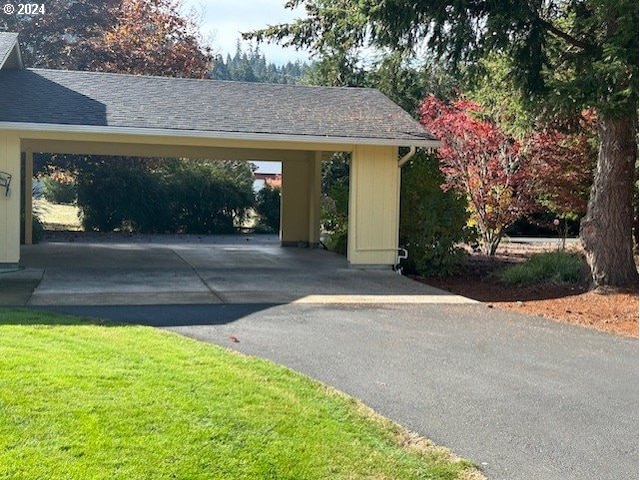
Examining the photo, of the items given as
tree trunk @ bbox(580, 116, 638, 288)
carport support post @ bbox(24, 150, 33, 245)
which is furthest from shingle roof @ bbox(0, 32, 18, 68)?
tree trunk @ bbox(580, 116, 638, 288)

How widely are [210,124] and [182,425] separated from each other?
9779 mm

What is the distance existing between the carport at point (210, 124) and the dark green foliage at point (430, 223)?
0.49m

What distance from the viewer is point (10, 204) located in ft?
41.8

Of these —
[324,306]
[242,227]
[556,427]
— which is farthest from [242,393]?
[242,227]

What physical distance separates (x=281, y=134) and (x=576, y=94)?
18.3 ft

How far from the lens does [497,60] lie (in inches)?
527

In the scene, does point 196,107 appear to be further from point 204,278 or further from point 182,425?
point 182,425

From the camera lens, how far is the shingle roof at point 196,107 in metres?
13.2

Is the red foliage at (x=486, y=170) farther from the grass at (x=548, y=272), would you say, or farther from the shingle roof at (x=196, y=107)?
the grass at (x=548, y=272)

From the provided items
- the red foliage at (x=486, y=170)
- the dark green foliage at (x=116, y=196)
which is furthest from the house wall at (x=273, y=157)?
the dark green foliage at (x=116, y=196)

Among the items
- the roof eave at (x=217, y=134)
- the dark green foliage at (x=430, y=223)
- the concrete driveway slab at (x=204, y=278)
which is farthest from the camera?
the dark green foliage at (x=430, y=223)

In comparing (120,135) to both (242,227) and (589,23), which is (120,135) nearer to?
(589,23)

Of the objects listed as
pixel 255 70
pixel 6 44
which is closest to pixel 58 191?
pixel 6 44

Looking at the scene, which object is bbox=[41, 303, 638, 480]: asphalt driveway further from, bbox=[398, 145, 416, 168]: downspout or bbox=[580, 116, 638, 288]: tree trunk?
bbox=[398, 145, 416, 168]: downspout
